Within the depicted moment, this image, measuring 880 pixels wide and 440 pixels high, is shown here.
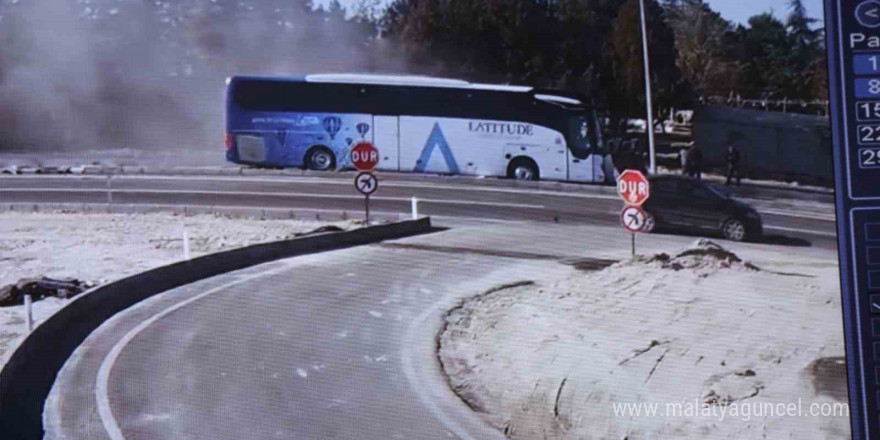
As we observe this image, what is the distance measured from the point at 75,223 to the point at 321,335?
841 mm

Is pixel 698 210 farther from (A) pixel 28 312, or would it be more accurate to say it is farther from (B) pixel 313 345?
(A) pixel 28 312

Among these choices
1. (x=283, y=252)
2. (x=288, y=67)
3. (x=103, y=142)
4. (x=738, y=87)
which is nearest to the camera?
(x=738, y=87)

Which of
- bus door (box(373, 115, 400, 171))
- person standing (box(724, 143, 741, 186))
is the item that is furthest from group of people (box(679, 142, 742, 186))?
bus door (box(373, 115, 400, 171))

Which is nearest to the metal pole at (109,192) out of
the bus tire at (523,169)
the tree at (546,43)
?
the tree at (546,43)

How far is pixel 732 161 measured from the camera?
2.50m

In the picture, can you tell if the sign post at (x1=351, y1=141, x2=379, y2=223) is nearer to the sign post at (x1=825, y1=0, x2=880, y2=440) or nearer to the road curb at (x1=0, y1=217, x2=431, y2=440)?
the road curb at (x1=0, y1=217, x2=431, y2=440)

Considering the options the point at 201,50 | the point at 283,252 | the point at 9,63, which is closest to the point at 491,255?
the point at 283,252

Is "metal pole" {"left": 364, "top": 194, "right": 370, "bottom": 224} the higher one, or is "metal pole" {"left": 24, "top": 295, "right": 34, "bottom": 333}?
"metal pole" {"left": 364, "top": 194, "right": 370, "bottom": 224}

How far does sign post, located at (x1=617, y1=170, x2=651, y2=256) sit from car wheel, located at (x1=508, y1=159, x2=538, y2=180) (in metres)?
0.32

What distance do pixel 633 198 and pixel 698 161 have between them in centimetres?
19

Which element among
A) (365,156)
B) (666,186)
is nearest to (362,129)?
(365,156)

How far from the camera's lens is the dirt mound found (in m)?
2.52

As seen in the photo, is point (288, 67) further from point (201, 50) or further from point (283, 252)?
point (283, 252)

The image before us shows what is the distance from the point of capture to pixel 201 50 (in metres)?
2.89
